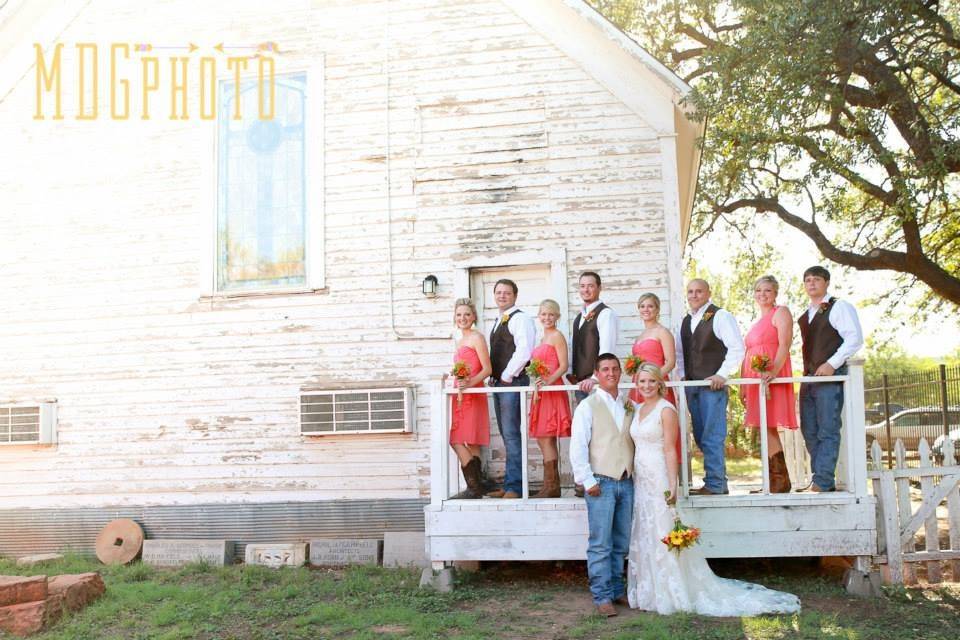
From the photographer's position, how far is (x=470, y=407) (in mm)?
7219

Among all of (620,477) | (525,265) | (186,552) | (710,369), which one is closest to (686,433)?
(710,369)

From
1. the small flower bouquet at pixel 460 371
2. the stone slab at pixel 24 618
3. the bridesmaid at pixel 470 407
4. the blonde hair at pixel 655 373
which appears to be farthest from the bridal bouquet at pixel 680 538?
the stone slab at pixel 24 618

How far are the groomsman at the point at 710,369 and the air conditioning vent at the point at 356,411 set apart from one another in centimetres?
287

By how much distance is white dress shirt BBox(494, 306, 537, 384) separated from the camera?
282 inches

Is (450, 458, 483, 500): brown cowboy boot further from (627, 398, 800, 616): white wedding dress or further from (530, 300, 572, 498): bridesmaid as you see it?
(627, 398, 800, 616): white wedding dress

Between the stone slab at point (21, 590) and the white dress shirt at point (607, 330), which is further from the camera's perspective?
the white dress shirt at point (607, 330)

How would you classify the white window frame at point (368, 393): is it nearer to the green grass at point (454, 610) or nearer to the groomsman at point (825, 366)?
the green grass at point (454, 610)

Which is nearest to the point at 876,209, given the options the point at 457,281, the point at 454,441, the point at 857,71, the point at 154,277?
A: the point at 857,71

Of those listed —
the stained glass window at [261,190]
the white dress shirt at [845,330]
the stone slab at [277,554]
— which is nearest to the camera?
the white dress shirt at [845,330]

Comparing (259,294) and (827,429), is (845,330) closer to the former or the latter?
(827,429)

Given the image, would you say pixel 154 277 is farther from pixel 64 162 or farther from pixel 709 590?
pixel 709 590

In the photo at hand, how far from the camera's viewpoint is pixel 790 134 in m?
10.4

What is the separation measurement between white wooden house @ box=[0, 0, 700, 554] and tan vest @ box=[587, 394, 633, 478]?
2023mm

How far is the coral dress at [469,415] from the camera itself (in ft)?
→ 23.5
